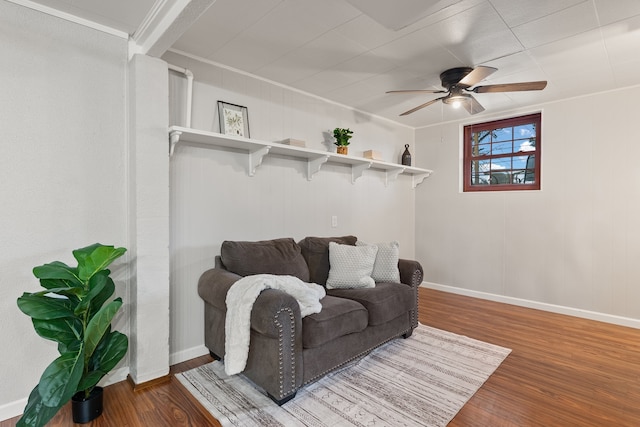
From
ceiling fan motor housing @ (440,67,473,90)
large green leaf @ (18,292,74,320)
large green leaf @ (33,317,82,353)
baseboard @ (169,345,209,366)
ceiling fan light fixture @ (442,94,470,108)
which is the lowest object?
baseboard @ (169,345,209,366)

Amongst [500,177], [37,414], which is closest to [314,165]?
[500,177]

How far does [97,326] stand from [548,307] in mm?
4448

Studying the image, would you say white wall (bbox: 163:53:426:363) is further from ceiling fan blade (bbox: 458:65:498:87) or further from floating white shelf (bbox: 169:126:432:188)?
ceiling fan blade (bbox: 458:65:498:87)

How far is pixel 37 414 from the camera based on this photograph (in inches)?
60.4

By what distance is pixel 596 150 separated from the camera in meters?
3.56

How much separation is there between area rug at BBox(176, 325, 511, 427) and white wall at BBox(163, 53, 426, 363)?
675mm

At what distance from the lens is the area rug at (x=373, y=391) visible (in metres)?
1.89

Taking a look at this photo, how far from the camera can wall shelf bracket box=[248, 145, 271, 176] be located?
286 cm

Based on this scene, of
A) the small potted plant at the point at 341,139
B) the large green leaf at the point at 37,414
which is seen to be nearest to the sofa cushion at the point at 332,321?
the large green leaf at the point at 37,414

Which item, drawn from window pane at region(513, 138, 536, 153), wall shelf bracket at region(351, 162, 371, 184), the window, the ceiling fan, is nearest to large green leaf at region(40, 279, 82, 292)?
the ceiling fan

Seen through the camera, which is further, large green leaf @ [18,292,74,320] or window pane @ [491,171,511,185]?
window pane @ [491,171,511,185]

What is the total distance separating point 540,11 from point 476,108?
1.22 metres

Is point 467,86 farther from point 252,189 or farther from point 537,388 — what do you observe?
point 537,388

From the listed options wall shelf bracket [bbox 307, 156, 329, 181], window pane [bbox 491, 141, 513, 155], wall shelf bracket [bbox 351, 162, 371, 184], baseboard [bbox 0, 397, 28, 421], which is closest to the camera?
baseboard [bbox 0, 397, 28, 421]
